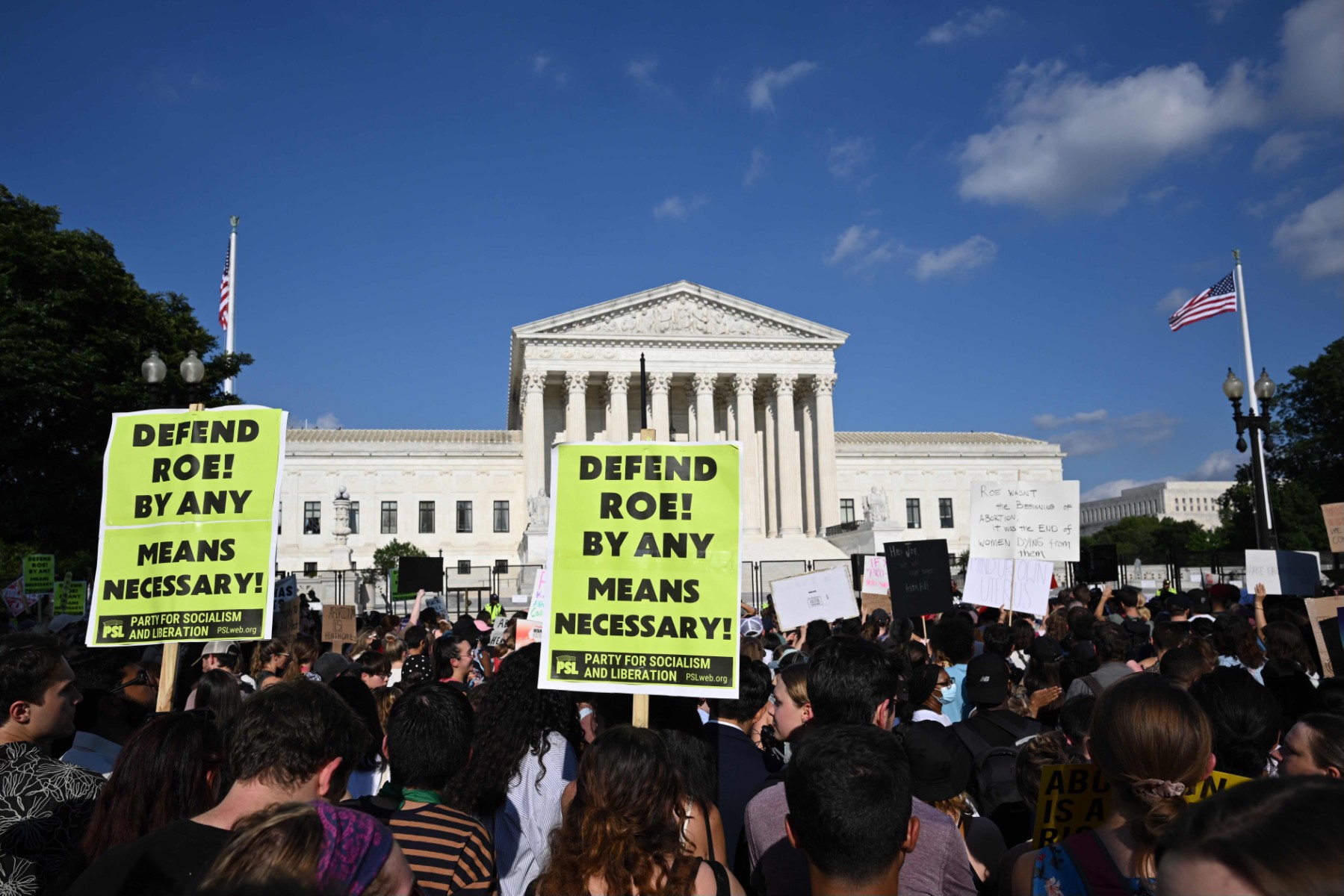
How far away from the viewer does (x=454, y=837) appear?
328 centimetres

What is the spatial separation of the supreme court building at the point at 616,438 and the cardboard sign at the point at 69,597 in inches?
1245

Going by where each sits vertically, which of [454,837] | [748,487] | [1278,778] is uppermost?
[748,487]

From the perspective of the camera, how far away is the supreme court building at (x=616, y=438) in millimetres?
60406

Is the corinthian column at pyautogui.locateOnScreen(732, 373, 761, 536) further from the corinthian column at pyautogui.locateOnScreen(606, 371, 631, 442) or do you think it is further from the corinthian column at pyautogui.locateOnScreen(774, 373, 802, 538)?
the corinthian column at pyautogui.locateOnScreen(606, 371, 631, 442)

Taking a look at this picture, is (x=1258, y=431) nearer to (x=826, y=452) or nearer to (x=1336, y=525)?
(x=1336, y=525)

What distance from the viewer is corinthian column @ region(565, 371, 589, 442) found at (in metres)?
59.0

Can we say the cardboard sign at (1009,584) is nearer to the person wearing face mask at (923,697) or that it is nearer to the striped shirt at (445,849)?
the person wearing face mask at (923,697)

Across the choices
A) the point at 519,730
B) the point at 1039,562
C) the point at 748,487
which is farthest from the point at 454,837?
the point at 748,487

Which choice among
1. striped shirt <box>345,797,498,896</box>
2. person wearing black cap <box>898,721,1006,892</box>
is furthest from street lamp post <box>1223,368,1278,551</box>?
striped shirt <box>345,797,498,896</box>

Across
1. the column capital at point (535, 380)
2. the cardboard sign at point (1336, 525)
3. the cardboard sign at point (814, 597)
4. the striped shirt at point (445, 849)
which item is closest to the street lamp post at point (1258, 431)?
the cardboard sign at point (1336, 525)

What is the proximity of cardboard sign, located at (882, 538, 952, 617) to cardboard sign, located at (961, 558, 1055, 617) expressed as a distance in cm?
32

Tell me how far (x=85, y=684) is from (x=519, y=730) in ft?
9.17

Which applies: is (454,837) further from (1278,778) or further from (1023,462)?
(1023,462)

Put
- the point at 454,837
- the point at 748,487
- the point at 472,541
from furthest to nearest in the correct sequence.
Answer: the point at 472,541
the point at 748,487
the point at 454,837
